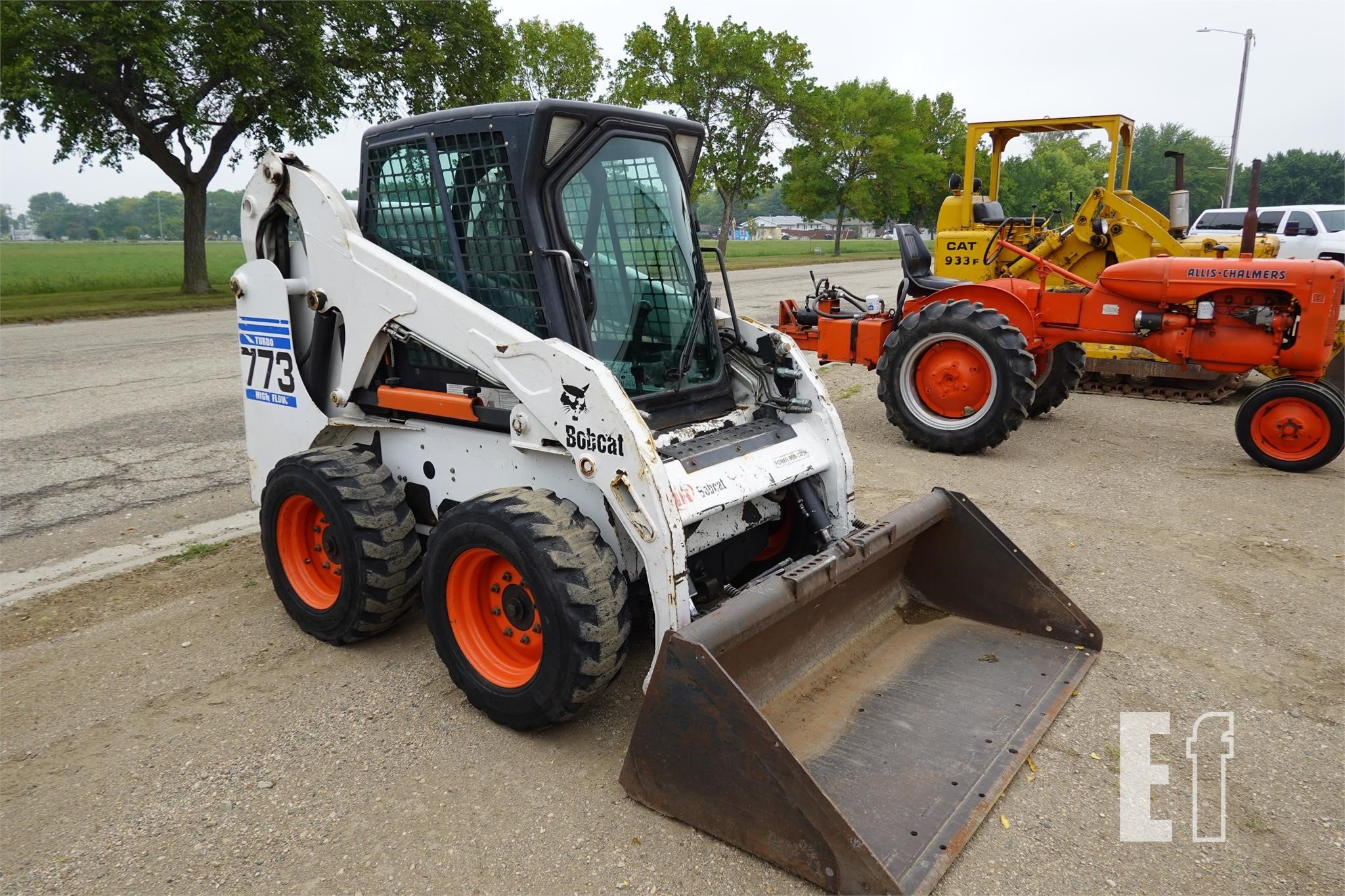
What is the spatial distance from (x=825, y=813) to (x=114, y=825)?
2322mm

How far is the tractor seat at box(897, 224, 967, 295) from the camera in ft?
28.1

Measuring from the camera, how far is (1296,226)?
17453 millimetres

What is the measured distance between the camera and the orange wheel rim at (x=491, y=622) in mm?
3516

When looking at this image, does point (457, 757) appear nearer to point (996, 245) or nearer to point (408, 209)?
point (408, 209)

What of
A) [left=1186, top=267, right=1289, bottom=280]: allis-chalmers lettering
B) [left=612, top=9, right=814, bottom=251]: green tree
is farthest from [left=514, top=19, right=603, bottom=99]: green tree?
[left=1186, top=267, right=1289, bottom=280]: allis-chalmers lettering

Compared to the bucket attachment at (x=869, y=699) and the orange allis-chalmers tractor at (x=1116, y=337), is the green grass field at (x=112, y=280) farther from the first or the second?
the orange allis-chalmers tractor at (x=1116, y=337)

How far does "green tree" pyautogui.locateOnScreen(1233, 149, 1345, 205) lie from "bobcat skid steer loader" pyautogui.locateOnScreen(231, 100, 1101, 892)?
217 ft

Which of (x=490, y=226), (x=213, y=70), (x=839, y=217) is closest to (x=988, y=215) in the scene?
(x=490, y=226)

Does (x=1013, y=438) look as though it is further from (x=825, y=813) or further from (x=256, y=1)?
(x=256, y=1)

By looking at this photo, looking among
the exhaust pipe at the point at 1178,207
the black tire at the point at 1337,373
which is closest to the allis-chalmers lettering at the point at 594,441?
the black tire at the point at 1337,373

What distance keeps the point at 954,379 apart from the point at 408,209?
5157 mm

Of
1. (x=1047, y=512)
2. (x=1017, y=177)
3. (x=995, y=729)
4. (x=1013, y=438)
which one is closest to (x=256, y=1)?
(x=1013, y=438)

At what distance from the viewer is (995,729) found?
340 centimetres

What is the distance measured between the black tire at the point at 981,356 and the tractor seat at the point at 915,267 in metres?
0.56
